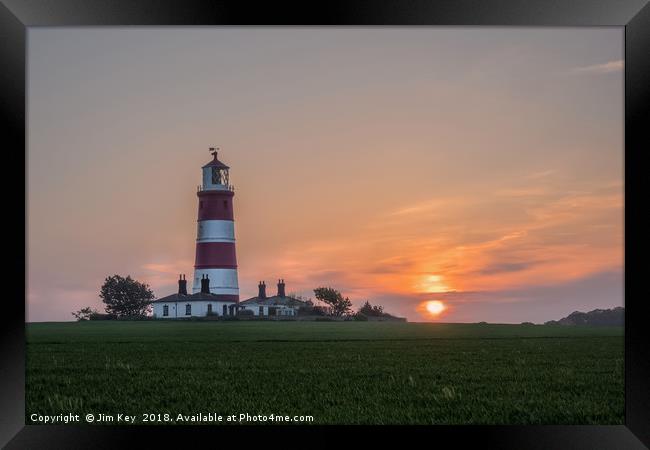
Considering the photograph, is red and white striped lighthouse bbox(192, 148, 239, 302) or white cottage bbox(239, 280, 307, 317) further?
white cottage bbox(239, 280, 307, 317)

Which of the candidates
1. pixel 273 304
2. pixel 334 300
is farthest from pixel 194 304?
pixel 334 300

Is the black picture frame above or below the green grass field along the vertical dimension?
above

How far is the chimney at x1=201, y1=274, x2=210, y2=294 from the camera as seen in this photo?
188 ft

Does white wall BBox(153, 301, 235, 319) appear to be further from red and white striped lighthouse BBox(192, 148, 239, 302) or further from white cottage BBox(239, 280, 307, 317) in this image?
white cottage BBox(239, 280, 307, 317)

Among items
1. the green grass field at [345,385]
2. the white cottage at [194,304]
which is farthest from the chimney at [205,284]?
the green grass field at [345,385]

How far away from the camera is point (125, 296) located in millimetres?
71438

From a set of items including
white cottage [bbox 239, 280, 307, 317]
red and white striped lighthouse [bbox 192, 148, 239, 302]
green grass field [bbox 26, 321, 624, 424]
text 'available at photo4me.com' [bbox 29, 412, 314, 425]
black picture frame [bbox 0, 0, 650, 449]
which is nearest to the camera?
black picture frame [bbox 0, 0, 650, 449]

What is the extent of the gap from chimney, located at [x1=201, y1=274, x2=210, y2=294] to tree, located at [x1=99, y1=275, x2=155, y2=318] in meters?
13.0

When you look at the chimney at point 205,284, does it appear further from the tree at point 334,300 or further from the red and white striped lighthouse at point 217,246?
the tree at point 334,300

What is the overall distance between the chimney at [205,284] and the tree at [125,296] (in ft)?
42.5

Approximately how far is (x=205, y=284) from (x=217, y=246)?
305cm

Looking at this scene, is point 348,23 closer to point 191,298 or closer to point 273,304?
point 191,298

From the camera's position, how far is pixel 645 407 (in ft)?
20.3

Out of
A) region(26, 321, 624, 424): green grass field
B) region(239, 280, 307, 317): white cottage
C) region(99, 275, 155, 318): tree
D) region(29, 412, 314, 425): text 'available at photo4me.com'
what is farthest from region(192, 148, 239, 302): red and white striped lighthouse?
region(29, 412, 314, 425): text 'available at photo4me.com'
